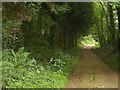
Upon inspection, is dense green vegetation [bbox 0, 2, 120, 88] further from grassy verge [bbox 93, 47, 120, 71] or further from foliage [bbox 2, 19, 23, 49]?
grassy verge [bbox 93, 47, 120, 71]

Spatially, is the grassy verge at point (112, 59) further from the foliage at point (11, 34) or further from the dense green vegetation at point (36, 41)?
the foliage at point (11, 34)

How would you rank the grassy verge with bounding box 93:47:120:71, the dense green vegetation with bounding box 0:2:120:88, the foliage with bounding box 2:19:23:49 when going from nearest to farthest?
the dense green vegetation with bounding box 0:2:120:88 → the foliage with bounding box 2:19:23:49 → the grassy verge with bounding box 93:47:120:71

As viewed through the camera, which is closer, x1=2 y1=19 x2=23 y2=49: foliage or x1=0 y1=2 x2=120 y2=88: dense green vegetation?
x1=0 y1=2 x2=120 y2=88: dense green vegetation

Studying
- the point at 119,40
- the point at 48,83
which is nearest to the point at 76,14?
the point at 119,40

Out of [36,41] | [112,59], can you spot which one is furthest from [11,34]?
[112,59]

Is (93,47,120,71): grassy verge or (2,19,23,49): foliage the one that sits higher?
(2,19,23,49): foliage

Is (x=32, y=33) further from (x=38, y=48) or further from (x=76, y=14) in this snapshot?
(x=76, y=14)

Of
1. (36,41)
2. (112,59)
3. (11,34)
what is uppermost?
(11,34)

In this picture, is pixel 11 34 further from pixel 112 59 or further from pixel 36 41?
pixel 112 59

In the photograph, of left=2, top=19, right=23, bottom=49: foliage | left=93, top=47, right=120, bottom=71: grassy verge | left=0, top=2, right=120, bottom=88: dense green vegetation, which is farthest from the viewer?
left=93, top=47, right=120, bottom=71: grassy verge

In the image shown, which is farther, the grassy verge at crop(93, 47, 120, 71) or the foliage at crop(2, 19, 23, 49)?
the grassy verge at crop(93, 47, 120, 71)

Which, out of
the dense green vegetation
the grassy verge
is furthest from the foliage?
the grassy verge

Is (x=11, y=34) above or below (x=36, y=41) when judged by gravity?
above

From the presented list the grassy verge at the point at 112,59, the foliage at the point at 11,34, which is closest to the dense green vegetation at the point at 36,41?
the foliage at the point at 11,34
